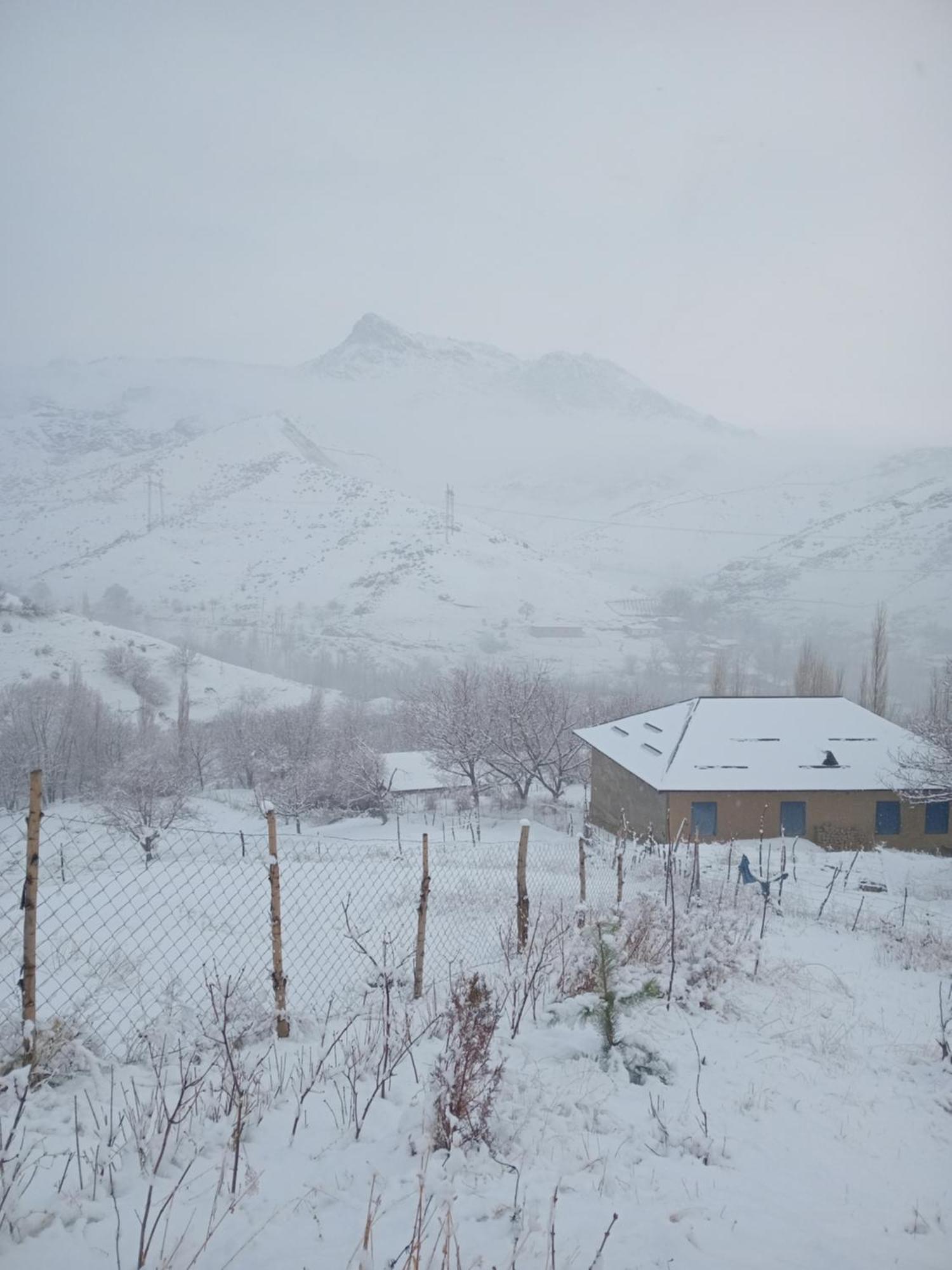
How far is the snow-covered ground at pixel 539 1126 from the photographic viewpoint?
105 inches

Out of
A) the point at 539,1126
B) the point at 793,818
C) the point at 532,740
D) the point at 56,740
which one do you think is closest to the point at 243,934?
the point at 539,1126

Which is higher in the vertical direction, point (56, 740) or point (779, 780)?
point (779, 780)

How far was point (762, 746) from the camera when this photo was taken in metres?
22.8

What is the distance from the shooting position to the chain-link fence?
5.12m

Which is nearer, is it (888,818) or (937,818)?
(888,818)

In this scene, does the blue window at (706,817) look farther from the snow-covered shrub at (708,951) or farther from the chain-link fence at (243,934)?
the snow-covered shrub at (708,951)

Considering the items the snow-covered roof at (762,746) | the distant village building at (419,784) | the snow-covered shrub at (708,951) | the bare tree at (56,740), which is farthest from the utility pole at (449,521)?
the snow-covered shrub at (708,951)

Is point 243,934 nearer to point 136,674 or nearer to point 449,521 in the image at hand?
point 136,674

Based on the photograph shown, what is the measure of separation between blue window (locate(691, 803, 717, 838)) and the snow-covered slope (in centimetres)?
4191

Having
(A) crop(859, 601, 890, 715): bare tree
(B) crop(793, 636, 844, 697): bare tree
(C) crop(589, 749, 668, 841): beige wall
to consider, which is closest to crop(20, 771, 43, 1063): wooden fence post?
(C) crop(589, 749, 668, 841): beige wall

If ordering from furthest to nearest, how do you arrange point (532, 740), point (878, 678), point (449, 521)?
point (449, 521) < point (878, 678) < point (532, 740)

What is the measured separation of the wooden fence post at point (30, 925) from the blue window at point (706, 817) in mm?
20476

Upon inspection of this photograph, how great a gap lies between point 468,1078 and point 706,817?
65.1ft

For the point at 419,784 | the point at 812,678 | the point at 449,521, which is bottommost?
the point at 419,784
